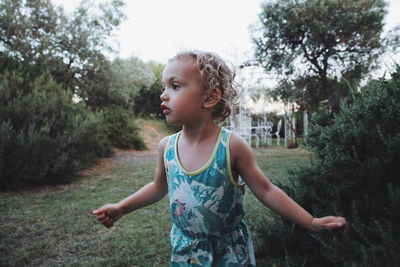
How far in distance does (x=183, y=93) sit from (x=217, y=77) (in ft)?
0.84

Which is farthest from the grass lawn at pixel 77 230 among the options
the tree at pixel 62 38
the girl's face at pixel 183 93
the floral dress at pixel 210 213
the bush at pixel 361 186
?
the tree at pixel 62 38

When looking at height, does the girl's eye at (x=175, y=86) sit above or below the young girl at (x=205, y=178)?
above

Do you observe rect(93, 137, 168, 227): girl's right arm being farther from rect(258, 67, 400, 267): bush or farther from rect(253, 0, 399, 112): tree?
rect(253, 0, 399, 112): tree

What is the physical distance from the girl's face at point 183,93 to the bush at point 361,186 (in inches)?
31.7

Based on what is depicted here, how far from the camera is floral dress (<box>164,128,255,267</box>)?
4.80 ft

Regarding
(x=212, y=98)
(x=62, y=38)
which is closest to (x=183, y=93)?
(x=212, y=98)

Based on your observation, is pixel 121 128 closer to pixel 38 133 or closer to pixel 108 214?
pixel 38 133

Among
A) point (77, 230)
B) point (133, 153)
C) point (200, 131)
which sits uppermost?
point (200, 131)

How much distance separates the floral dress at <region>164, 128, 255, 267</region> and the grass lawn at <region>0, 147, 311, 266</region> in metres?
0.73

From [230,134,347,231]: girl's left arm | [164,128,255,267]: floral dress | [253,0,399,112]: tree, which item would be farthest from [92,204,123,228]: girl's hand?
[253,0,399,112]: tree

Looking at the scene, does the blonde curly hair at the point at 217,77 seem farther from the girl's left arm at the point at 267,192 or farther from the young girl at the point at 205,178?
the girl's left arm at the point at 267,192

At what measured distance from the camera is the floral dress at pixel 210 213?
1464 millimetres

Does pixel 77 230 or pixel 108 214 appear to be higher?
pixel 108 214

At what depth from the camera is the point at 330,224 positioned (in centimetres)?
126
